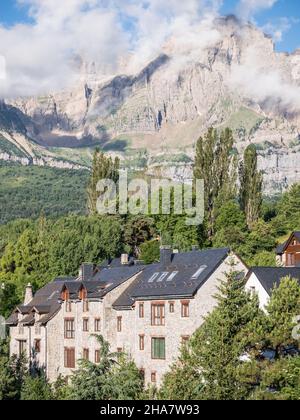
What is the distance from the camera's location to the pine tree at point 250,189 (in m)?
106

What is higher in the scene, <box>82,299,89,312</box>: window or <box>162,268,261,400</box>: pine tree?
<box>82,299,89,312</box>: window

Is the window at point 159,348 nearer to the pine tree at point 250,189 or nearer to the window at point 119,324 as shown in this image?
the window at point 119,324

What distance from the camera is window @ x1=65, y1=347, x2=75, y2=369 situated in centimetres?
6781

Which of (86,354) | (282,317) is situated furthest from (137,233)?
(282,317)

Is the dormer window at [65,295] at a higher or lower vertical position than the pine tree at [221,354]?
higher

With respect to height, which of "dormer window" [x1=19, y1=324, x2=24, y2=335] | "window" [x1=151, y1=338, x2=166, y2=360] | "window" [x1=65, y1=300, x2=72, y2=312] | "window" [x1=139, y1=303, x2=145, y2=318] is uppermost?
"window" [x1=65, y1=300, x2=72, y2=312]

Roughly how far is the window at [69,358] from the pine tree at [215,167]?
38785 mm

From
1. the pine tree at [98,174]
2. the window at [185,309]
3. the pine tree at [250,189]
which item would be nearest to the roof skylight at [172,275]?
the window at [185,309]

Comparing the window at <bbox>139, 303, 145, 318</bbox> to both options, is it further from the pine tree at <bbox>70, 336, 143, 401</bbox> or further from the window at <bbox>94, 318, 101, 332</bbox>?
the pine tree at <bbox>70, 336, 143, 401</bbox>

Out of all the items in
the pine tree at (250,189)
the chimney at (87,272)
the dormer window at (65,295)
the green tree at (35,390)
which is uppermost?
the pine tree at (250,189)

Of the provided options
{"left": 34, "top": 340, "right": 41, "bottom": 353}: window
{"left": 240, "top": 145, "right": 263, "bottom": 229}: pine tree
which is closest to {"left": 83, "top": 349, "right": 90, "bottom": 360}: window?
{"left": 34, "top": 340, "right": 41, "bottom": 353}: window

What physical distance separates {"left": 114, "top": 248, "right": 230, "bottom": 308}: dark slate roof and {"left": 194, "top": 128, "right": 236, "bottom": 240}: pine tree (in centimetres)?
4002

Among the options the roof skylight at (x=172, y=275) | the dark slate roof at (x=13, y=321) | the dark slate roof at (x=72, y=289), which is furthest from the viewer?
the dark slate roof at (x=13, y=321)
